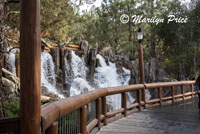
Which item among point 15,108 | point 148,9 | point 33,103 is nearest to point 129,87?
point 15,108

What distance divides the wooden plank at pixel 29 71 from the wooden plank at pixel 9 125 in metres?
0.04

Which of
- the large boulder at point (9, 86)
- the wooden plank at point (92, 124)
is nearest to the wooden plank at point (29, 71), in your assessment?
the wooden plank at point (92, 124)

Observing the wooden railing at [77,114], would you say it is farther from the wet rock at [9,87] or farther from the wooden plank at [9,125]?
the wet rock at [9,87]

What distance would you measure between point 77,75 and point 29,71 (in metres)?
16.3

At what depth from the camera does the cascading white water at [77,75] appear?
17408 mm

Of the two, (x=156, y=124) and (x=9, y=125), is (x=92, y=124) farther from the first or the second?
(x=9, y=125)

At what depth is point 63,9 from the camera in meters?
10.2

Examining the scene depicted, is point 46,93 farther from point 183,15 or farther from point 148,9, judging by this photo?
point 148,9

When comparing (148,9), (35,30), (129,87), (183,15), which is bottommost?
(129,87)

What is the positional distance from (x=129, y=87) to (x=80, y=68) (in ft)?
42.2

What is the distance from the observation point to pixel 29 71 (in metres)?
1.85

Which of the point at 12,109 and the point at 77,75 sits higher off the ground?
the point at 77,75

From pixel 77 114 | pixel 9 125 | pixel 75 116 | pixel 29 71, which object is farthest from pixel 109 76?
pixel 9 125

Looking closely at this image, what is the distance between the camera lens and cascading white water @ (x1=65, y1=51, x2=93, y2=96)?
1741cm
